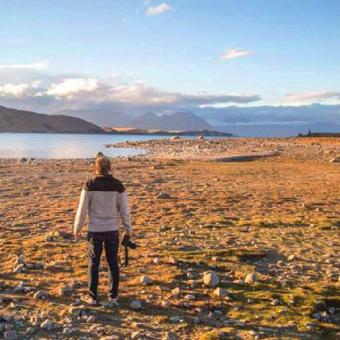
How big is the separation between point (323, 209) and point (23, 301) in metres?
12.3

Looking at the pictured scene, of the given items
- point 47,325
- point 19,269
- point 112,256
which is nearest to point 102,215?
point 112,256

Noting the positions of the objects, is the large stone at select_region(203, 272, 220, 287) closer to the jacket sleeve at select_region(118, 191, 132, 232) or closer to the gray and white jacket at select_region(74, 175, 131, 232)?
the jacket sleeve at select_region(118, 191, 132, 232)

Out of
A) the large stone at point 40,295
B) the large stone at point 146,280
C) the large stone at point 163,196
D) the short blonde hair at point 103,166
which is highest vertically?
the short blonde hair at point 103,166

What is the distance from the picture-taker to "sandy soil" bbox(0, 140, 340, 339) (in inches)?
331

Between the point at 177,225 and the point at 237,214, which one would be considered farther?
the point at 237,214

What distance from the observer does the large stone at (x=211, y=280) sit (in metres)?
10.1

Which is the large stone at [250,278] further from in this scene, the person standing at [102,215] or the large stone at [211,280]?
the person standing at [102,215]

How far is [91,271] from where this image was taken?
9508 millimetres

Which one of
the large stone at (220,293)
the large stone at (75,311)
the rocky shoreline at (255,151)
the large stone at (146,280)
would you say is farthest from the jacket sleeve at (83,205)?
the rocky shoreline at (255,151)

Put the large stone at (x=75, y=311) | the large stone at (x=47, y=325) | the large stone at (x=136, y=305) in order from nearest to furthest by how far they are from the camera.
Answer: the large stone at (x=47, y=325), the large stone at (x=75, y=311), the large stone at (x=136, y=305)

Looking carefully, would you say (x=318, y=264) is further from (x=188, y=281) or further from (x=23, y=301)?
(x=23, y=301)

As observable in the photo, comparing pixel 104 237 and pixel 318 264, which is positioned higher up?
pixel 104 237

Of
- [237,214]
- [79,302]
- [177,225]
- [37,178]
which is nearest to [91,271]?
[79,302]

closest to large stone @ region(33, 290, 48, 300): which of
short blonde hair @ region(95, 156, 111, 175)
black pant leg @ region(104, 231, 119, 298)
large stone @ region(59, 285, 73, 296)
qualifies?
large stone @ region(59, 285, 73, 296)
